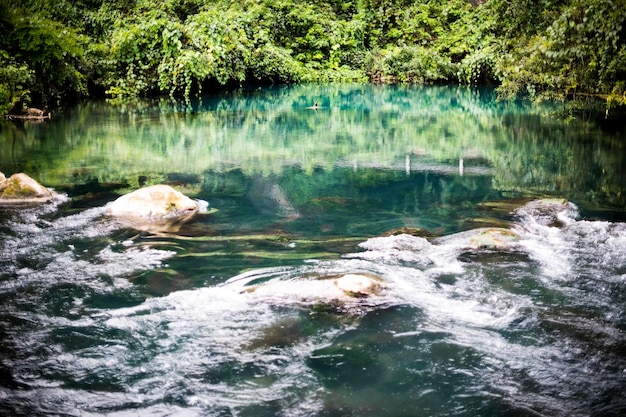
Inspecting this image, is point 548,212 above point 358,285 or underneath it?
above

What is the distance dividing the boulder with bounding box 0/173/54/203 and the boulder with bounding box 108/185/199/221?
46.1 inches

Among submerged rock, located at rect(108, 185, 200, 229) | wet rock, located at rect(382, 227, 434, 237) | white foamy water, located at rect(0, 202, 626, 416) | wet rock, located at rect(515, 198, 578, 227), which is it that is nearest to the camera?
white foamy water, located at rect(0, 202, 626, 416)

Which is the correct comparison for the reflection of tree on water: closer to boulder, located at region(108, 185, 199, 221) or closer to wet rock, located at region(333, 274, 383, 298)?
boulder, located at region(108, 185, 199, 221)

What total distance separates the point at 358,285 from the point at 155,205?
3.63 metres

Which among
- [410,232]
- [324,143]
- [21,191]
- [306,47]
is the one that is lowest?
[410,232]

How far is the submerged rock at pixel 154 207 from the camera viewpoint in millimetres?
7467

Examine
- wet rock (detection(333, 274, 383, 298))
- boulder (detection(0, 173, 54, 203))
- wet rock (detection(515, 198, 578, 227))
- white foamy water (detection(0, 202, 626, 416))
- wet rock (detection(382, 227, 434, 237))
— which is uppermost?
boulder (detection(0, 173, 54, 203))

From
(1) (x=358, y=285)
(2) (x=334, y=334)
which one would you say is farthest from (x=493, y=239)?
(2) (x=334, y=334)

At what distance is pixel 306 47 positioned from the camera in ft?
103

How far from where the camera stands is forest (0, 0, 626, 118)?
33.6ft

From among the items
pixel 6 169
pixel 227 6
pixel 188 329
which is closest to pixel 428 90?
pixel 227 6

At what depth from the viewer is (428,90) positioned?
2550 cm

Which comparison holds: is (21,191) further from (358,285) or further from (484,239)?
(484,239)

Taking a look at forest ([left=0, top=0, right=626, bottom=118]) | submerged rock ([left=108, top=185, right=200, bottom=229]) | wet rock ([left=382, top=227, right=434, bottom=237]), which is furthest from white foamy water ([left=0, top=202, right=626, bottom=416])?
forest ([left=0, top=0, right=626, bottom=118])
